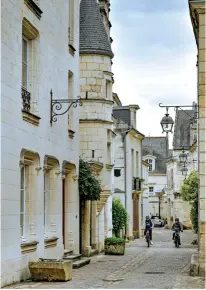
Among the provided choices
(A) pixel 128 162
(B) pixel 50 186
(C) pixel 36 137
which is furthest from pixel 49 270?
(A) pixel 128 162

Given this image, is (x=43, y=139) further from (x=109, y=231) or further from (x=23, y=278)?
(x=109, y=231)

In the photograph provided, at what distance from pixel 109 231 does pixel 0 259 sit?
733 inches

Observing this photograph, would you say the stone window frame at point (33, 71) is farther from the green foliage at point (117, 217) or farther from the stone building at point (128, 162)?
the stone building at point (128, 162)

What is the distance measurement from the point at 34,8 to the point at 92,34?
11023 millimetres

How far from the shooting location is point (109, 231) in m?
33.1

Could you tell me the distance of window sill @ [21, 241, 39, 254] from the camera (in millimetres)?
16638

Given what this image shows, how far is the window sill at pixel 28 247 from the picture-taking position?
54.6 feet

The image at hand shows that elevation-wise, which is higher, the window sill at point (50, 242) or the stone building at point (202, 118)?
the stone building at point (202, 118)

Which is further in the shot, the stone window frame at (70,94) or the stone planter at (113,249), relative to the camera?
the stone planter at (113,249)

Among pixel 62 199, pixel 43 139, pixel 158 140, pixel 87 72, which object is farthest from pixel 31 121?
pixel 158 140

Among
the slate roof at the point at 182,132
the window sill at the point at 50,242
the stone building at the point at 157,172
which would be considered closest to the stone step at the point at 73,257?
the window sill at the point at 50,242

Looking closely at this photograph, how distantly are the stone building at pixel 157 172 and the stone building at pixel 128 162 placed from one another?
36991mm

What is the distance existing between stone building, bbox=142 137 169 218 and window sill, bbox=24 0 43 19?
6749 cm

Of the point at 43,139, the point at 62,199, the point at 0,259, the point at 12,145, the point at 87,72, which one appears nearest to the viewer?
the point at 0,259
